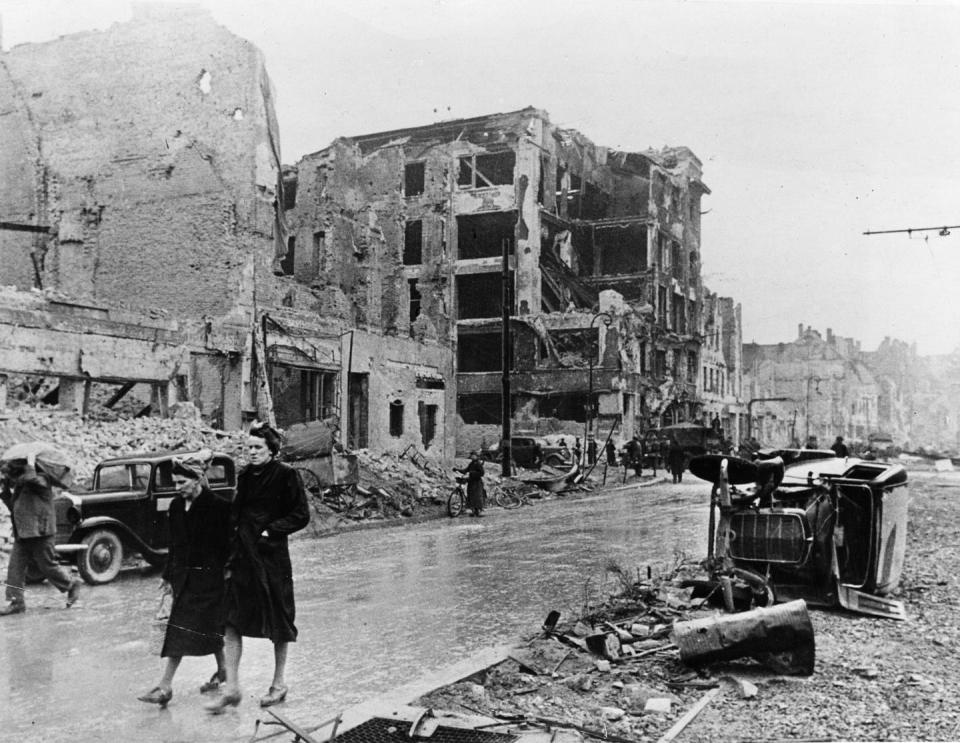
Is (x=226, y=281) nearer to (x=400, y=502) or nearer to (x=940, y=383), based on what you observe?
(x=400, y=502)

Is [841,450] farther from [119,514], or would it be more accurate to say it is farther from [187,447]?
[119,514]

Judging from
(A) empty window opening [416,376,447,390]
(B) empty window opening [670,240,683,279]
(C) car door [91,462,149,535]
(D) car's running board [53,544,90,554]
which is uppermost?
(B) empty window opening [670,240,683,279]

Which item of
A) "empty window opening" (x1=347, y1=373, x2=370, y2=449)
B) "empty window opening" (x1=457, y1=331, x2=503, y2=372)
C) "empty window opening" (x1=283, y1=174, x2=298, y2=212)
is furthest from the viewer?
"empty window opening" (x1=457, y1=331, x2=503, y2=372)

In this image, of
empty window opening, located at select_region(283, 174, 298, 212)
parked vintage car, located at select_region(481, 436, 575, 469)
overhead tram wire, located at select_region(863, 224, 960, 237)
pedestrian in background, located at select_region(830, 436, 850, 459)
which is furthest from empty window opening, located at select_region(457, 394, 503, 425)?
overhead tram wire, located at select_region(863, 224, 960, 237)

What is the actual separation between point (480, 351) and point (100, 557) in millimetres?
36661

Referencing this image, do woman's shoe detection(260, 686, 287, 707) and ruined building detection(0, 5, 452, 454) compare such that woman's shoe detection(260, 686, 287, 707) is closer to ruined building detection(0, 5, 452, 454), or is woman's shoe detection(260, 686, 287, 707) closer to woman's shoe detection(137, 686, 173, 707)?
woman's shoe detection(137, 686, 173, 707)

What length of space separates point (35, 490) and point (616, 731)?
6.24 meters

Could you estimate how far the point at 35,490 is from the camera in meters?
8.47

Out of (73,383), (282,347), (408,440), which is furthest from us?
(408,440)

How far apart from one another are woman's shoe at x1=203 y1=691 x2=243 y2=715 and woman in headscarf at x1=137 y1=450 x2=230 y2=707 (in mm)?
315

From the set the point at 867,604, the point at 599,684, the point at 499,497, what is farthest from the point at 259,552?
the point at 499,497

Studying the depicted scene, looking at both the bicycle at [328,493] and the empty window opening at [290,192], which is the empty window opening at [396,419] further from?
the bicycle at [328,493]

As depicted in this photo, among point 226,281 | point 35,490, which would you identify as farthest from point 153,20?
point 35,490

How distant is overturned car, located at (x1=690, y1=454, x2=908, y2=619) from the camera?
28.5 ft
